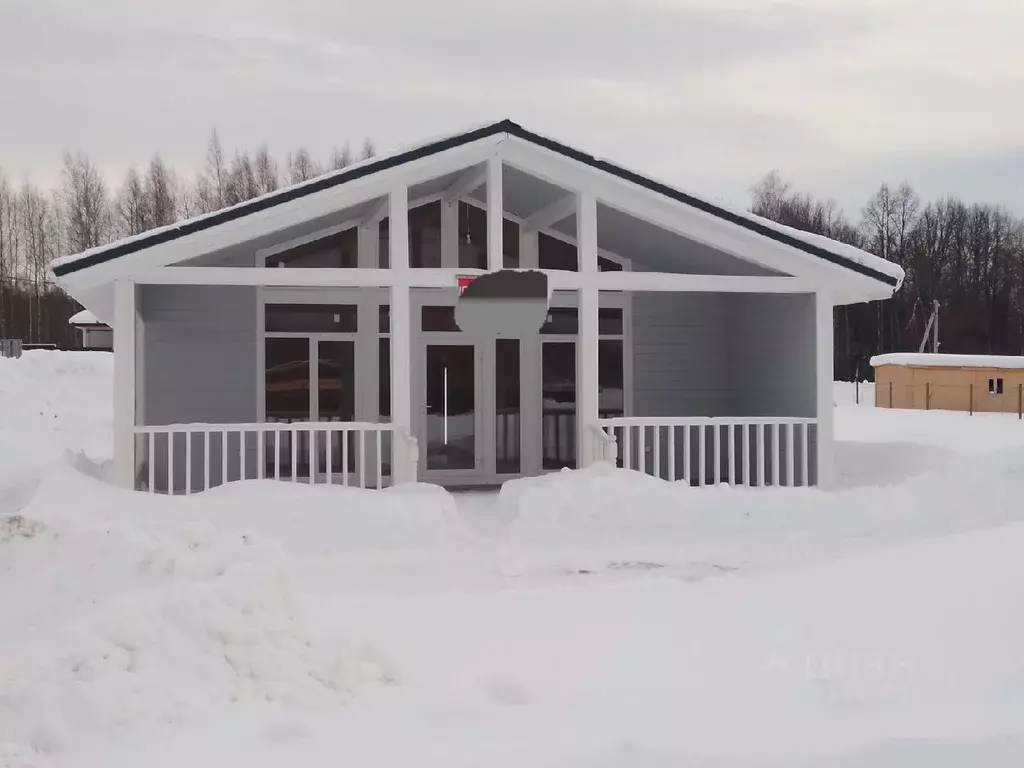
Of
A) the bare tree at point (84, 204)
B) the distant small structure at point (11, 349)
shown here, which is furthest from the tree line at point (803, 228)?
the distant small structure at point (11, 349)

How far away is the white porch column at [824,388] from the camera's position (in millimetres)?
10438

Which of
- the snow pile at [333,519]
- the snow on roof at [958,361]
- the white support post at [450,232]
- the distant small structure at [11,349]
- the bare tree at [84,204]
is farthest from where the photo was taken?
the bare tree at [84,204]

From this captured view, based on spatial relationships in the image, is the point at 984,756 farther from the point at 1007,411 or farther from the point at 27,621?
the point at 1007,411

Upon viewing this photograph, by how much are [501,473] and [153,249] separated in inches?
207

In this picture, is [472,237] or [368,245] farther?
[472,237]

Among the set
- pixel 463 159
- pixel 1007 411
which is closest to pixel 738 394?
pixel 463 159

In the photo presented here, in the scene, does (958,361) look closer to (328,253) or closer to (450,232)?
(450,232)

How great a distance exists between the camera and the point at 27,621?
513cm

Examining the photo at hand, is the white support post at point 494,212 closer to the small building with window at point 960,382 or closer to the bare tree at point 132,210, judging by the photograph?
the small building with window at point 960,382

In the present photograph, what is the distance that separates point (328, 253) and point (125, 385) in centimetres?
369

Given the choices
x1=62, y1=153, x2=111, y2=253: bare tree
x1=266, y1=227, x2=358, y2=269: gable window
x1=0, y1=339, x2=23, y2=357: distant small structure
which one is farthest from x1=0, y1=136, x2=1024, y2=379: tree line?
x1=266, y1=227, x2=358, y2=269: gable window

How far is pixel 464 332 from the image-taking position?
12.1 meters

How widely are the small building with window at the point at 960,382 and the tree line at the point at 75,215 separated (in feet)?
99.1

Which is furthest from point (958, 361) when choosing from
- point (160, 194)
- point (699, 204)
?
point (160, 194)
